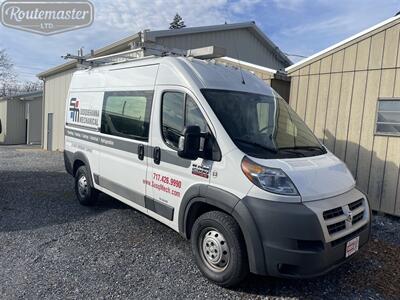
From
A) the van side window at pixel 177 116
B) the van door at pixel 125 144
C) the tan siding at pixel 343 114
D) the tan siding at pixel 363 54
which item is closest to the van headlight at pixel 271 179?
the van side window at pixel 177 116

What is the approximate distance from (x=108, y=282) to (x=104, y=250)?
0.83m

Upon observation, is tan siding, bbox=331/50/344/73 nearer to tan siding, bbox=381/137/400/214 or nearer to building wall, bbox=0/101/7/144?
tan siding, bbox=381/137/400/214

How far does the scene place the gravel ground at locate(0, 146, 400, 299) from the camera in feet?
10.9

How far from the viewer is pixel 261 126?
3.66 meters

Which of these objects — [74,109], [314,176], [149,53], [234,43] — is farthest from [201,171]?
[234,43]

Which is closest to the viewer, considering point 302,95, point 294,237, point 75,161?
point 294,237

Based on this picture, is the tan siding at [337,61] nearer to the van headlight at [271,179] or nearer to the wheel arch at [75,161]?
the van headlight at [271,179]

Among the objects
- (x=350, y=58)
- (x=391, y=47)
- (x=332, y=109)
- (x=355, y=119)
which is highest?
(x=391, y=47)

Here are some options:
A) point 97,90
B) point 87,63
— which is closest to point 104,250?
point 97,90

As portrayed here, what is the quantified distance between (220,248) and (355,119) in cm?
462

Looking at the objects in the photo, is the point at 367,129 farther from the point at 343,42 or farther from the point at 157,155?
the point at 157,155

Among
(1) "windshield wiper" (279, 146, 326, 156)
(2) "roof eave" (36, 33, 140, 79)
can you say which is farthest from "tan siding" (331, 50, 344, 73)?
(2) "roof eave" (36, 33, 140, 79)

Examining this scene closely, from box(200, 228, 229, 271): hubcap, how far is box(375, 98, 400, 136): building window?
4475 millimetres

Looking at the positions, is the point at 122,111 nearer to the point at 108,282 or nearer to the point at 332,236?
the point at 108,282
